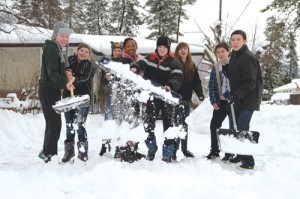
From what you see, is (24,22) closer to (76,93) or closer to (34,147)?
(34,147)

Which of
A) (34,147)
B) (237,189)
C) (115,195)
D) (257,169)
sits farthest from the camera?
(34,147)

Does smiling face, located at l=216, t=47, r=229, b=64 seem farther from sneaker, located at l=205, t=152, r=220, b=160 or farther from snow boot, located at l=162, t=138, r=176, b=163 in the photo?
snow boot, located at l=162, t=138, r=176, b=163

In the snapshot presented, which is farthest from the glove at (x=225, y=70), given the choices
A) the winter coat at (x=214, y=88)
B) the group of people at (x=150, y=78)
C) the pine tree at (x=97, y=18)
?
the pine tree at (x=97, y=18)

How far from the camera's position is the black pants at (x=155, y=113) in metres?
4.57

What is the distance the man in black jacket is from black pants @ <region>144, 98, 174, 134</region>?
871 millimetres

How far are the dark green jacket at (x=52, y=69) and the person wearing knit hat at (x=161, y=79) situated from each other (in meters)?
0.95

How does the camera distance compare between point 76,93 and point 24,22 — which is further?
point 24,22

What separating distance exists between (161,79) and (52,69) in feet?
4.97

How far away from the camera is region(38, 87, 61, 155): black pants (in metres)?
4.26

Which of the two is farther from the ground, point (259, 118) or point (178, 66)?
point (178, 66)

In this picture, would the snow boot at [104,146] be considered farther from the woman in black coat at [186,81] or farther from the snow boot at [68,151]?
the woman in black coat at [186,81]

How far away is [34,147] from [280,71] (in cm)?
4645

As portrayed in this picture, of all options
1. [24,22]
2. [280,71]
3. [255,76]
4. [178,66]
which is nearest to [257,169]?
[255,76]

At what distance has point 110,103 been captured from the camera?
505 centimetres
